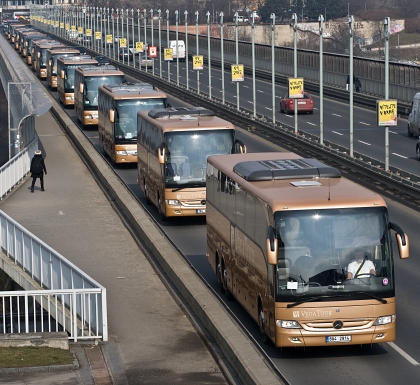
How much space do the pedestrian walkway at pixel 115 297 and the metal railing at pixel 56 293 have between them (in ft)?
1.29

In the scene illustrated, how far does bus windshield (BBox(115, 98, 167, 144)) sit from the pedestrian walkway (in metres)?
2.22

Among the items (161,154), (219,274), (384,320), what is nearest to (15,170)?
(161,154)

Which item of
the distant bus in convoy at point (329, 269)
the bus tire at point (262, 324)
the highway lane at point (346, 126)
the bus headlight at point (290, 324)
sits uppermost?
the distant bus in convoy at point (329, 269)

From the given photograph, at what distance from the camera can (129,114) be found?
119 feet

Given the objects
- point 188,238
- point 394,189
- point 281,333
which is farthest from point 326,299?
point 394,189

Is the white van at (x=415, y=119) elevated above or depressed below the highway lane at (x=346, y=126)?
above

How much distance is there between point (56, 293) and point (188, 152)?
1079cm

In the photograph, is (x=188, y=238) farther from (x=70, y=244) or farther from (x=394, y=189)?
(x=394, y=189)

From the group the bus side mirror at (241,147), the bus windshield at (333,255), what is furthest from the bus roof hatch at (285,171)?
the bus side mirror at (241,147)

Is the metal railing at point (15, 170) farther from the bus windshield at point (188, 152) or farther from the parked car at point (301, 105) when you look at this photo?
the parked car at point (301, 105)

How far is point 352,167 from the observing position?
34.2m

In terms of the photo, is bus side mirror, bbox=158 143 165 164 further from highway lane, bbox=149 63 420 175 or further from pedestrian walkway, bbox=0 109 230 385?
highway lane, bbox=149 63 420 175

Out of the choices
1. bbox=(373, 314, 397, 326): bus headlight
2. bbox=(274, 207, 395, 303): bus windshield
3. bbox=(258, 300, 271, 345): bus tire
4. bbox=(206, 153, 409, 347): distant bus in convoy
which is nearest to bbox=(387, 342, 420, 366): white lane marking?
bbox=(206, 153, 409, 347): distant bus in convoy

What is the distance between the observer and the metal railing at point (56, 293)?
15.3 meters
